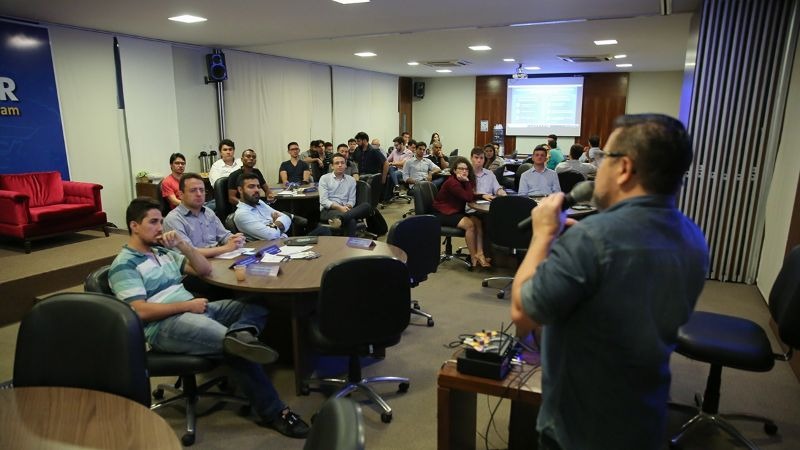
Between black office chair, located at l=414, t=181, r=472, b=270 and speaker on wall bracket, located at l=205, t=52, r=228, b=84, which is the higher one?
speaker on wall bracket, located at l=205, t=52, r=228, b=84

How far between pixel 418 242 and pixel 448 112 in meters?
12.1

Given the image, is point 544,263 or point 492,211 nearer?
point 544,263

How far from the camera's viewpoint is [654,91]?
1299cm

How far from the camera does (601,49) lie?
8.74 m

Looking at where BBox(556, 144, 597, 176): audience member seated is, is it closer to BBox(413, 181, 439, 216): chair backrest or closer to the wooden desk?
BBox(413, 181, 439, 216): chair backrest

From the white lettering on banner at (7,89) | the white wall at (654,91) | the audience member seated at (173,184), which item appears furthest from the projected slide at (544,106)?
the white lettering on banner at (7,89)

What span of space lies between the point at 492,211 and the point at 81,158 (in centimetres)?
533

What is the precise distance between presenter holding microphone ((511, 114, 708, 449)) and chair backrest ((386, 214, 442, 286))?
2.30 m

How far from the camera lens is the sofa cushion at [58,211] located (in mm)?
5242

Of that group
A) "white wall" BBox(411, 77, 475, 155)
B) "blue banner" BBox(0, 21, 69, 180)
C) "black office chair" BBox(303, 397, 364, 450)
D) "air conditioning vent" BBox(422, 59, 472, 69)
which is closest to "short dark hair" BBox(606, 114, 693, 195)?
"black office chair" BBox(303, 397, 364, 450)

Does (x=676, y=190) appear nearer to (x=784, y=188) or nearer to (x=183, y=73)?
(x=784, y=188)

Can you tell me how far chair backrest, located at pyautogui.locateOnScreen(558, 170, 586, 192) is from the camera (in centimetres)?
665

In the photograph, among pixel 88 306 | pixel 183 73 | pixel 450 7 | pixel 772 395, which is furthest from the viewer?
pixel 183 73

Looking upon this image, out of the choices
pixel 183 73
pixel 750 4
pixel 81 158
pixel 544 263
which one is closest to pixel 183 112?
pixel 183 73
